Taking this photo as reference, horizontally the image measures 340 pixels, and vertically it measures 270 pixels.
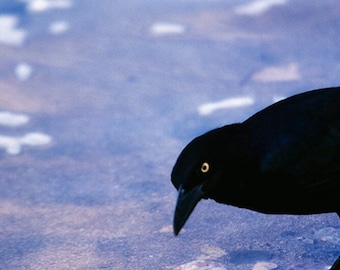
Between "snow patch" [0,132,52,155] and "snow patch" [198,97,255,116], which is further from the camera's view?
"snow patch" [198,97,255,116]

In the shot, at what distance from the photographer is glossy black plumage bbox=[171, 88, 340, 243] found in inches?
113

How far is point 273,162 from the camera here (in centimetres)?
295

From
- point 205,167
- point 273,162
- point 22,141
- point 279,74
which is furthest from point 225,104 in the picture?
point 205,167

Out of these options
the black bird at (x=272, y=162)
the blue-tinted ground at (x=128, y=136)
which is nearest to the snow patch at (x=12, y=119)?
the blue-tinted ground at (x=128, y=136)

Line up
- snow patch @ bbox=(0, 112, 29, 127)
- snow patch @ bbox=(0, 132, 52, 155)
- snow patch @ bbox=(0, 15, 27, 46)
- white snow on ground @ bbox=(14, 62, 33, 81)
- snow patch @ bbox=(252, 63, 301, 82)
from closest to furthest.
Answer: snow patch @ bbox=(0, 132, 52, 155) < snow patch @ bbox=(0, 112, 29, 127) < snow patch @ bbox=(252, 63, 301, 82) < white snow on ground @ bbox=(14, 62, 33, 81) < snow patch @ bbox=(0, 15, 27, 46)

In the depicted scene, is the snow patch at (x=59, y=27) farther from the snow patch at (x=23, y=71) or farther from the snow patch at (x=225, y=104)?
the snow patch at (x=225, y=104)

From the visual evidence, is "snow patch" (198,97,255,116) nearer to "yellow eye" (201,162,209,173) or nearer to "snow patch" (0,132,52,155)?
"snow patch" (0,132,52,155)

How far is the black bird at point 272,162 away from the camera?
288 centimetres

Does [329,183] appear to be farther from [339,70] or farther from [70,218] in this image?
[339,70]

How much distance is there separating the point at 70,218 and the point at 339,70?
2146 millimetres

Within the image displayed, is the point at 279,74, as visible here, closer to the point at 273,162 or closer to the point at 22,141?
the point at 22,141

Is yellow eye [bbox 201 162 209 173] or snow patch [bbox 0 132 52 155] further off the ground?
yellow eye [bbox 201 162 209 173]

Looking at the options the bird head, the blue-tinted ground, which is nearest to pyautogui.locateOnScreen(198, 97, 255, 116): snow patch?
the blue-tinted ground

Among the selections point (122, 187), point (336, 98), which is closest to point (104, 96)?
point (122, 187)
